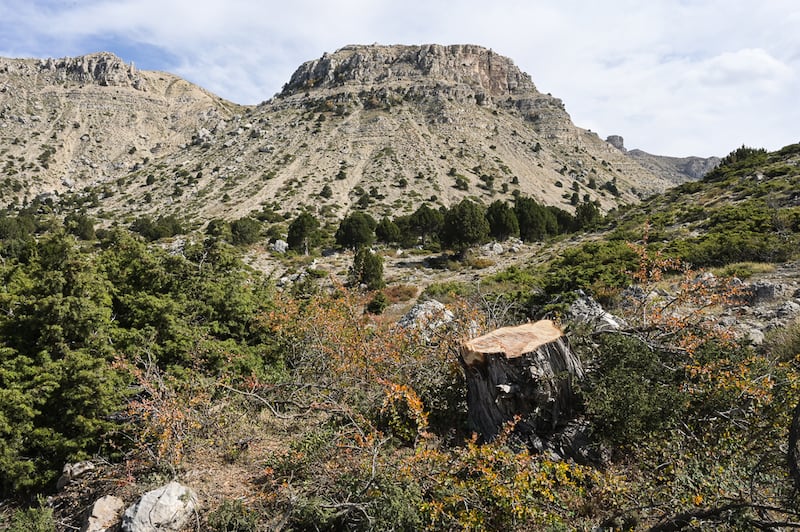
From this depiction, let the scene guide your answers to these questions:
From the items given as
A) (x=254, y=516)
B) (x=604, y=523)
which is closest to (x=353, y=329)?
(x=254, y=516)

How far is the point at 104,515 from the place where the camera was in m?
5.04

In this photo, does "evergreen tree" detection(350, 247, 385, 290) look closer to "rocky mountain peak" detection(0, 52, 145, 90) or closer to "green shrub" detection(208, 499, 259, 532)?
"green shrub" detection(208, 499, 259, 532)

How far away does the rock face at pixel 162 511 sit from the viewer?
183 inches

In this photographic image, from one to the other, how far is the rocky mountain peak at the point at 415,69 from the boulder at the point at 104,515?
9297 cm

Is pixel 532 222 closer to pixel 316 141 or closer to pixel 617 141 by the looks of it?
pixel 316 141

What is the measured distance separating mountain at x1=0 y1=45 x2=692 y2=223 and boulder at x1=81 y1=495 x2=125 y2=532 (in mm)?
45369

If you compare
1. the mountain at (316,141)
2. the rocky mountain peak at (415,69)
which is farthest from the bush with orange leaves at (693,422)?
the rocky mountain peak at (415,69)

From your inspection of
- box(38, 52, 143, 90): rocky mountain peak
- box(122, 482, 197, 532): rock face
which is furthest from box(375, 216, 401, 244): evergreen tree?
box(38, 52, 143, 90): rocky mountain peak

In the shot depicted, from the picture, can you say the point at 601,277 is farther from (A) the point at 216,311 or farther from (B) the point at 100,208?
(B) the point at 100,208

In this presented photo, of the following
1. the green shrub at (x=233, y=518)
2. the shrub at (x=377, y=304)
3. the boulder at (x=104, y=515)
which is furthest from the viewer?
the shrub at (x=377, y=304)

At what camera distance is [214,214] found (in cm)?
4919

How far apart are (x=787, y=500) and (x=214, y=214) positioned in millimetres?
53501

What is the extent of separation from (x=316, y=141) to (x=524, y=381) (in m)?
69.8

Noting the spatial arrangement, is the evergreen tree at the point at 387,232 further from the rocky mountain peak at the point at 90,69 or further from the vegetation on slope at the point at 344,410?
the rocky mountain peak at the point at 90,69
